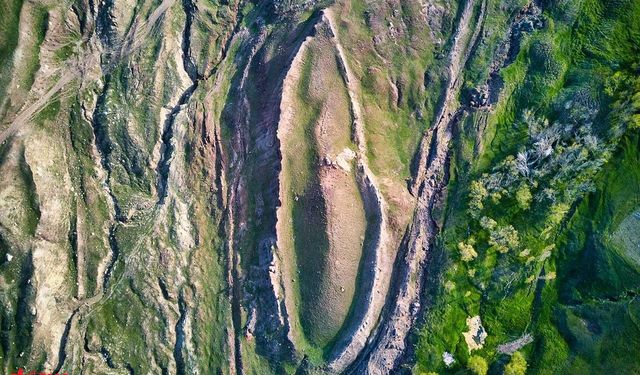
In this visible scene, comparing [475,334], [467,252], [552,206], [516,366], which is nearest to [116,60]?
[467,252]

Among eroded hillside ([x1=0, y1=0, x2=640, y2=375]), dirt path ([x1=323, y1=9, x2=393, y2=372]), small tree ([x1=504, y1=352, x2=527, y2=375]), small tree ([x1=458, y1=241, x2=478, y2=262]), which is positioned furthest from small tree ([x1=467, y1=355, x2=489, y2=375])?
dirt path ([x1=323, y1=9, x2=393, y2=372])

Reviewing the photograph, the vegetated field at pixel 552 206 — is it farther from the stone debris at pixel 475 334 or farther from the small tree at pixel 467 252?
the stone debris at pixel 475 334

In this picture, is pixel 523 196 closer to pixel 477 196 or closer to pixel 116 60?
pixel 477 196

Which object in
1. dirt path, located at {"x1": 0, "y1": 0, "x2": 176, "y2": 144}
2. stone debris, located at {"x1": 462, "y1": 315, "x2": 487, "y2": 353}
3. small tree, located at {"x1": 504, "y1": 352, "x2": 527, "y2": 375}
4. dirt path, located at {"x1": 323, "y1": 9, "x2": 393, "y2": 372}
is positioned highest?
dirt path, located at {"x1": 0, "y1": 0, "x2": 176, "y2": 144}

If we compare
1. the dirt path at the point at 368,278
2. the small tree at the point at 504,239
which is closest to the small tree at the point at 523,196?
the small tree at the point at 504,239

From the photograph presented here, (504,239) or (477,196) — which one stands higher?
(477,196)

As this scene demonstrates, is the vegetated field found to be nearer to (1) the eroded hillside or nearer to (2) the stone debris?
(1) the eroded hillside
